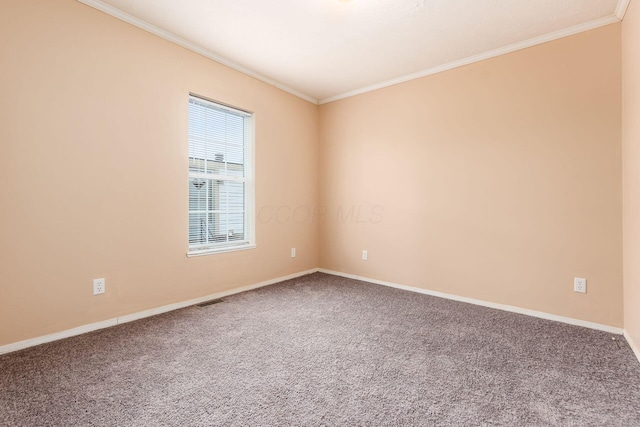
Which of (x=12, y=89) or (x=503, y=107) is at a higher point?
(x=503, y=107)

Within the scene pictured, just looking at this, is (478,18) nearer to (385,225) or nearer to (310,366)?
(385,225)

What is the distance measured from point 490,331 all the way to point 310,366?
1497mm

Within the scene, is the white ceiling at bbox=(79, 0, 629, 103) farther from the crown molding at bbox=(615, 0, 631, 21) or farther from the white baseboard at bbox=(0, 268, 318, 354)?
the white baseboard at bbox=(0, 268, 318, 354)

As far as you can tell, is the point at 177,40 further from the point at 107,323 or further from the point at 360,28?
the point at 107,323

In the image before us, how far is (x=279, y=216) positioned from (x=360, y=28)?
7.39 ft

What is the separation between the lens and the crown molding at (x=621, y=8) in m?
2.16

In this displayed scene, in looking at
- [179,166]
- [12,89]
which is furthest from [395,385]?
[12,89]

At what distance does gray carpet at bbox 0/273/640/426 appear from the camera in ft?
4.53

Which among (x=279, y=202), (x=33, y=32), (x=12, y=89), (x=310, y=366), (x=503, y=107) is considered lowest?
(x=310, y=366)

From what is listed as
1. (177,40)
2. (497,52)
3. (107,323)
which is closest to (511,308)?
(497,52)

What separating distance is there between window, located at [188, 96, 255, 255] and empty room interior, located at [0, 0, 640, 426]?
0.9 inches

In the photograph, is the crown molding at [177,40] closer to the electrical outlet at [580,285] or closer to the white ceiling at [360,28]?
the white ceiling at [360,28]

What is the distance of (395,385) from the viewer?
1609mm

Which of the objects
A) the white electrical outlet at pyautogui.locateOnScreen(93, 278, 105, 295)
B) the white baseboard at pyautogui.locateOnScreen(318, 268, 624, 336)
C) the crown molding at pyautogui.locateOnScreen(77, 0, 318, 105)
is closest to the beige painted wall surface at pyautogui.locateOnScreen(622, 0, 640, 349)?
the white baseboard at pyautogui.locateOnScreen(318, 268, 624, 336)
